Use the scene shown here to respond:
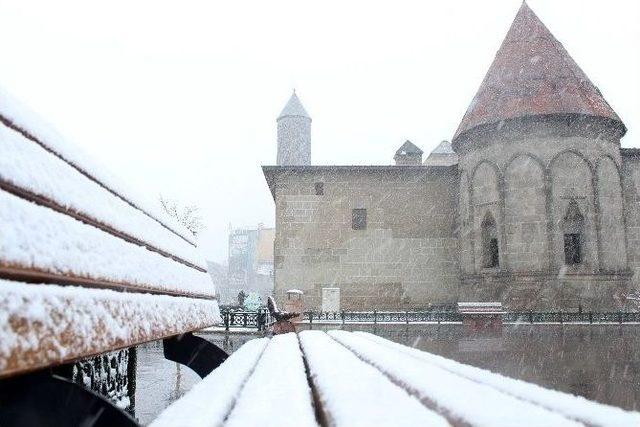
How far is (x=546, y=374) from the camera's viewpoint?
828 centimetres

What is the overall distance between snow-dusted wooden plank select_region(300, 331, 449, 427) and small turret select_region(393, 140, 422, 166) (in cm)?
3531

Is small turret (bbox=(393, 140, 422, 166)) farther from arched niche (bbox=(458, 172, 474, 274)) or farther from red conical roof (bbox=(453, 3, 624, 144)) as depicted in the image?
arched niche (bbox=(458, 172, 474, 274))

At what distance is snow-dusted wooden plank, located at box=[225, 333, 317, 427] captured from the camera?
109cm

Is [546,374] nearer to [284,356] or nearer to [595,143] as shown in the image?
[284,356]

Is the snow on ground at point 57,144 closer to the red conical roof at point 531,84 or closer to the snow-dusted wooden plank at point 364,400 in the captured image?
the snow-dusted wooden plank at point 364,400

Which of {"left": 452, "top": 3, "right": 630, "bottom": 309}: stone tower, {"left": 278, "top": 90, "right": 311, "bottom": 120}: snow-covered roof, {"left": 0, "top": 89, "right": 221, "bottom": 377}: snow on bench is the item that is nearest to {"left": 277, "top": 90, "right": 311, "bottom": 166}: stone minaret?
{"left": 278, "top": 90, "right": 311, "bottom": 120}: snow-covered roof

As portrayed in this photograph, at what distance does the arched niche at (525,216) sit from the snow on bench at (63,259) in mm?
21062

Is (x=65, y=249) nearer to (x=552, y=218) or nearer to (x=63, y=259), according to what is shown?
(x=63, y=259)

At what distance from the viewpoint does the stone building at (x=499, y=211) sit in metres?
21.1

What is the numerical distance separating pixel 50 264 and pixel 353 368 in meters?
1.15

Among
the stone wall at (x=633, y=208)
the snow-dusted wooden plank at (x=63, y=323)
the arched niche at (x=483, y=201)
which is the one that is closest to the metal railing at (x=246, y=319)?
the arched niche at (x=483, y=201)

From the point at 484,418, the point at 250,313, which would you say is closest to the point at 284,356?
the point at 484,418

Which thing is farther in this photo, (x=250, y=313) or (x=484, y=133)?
(x=484, y=133)

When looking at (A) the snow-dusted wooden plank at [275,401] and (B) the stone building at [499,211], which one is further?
(B) the stone building at [499,211]
